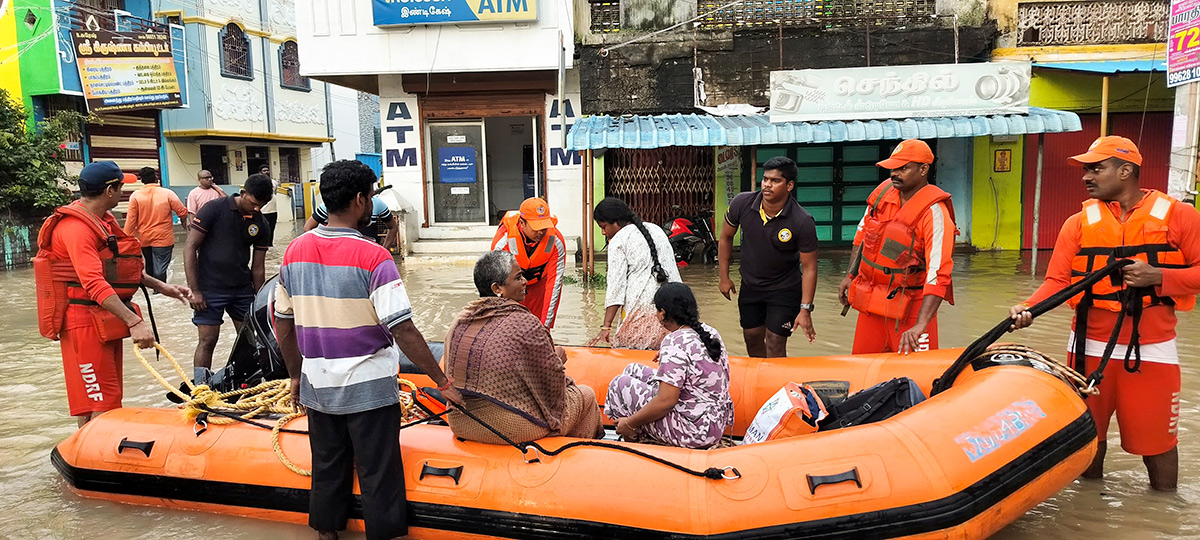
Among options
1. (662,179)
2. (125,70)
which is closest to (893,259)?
(662,179)

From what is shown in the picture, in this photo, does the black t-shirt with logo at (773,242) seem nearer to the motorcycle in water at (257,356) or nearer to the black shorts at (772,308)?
the black shorts at (772,308)

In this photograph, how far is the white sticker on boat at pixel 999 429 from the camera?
296 cm

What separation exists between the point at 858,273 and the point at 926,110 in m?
6.34

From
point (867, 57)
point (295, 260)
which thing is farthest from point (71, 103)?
point (295, 260)

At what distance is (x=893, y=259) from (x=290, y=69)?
73.4 ft

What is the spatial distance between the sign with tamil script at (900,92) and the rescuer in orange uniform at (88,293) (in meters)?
7.84

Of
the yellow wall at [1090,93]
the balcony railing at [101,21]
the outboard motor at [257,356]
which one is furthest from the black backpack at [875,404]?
the balcony railing at [101,21]

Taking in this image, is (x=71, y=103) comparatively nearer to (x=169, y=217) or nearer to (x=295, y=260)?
(x=169, y=217)

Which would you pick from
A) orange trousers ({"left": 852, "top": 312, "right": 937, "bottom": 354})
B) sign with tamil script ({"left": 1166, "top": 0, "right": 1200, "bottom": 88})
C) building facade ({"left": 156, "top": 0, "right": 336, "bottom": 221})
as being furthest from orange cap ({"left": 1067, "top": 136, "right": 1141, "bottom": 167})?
building facade ({"left": 156, "top": 0, "right": 336, "bottom": 221})

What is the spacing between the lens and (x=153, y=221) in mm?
7953

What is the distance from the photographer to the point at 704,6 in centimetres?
1145

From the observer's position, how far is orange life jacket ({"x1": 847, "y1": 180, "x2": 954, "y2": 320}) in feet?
13.3

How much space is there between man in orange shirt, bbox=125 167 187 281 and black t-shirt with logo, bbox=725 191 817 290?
6.02m

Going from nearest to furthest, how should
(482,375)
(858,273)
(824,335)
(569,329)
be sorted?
(482,375), (858,273), (824,335), (569,329)
